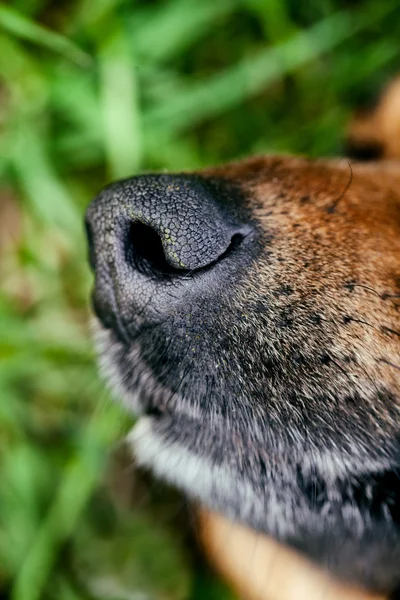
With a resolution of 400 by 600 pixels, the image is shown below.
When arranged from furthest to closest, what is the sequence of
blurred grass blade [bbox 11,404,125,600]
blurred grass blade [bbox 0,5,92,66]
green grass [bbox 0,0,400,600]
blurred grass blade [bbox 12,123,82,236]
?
blurred grass blade [bbox 12,123,82,236]
green grass [bbox 0,0,400,600]
blurred grass blade [bbox 11,404,125,600]
blurred grass blade [bbox 0,5,92,66]

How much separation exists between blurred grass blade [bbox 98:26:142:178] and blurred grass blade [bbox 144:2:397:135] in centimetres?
13

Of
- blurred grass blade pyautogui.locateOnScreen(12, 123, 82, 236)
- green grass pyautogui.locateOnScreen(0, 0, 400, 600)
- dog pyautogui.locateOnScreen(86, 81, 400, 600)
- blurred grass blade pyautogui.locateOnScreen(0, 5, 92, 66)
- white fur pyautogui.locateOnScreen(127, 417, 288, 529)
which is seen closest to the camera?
dog pyautogui.locateOnScreen(86, 81, 400, 600)

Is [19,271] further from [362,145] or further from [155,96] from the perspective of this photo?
[362,145]

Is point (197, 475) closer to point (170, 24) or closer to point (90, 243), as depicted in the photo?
point (90, 243)

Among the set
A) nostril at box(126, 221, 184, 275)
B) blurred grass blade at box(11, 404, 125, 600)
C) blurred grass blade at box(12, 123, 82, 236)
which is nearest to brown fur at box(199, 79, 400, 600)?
nostril at box(126, 221, 184, 275)

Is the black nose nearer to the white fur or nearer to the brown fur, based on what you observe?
the brown fur

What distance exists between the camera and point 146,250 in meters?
1.14

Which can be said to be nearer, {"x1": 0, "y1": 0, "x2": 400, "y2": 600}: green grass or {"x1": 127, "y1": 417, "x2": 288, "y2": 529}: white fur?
{"x1": 127, "y1": 417, "x2": 288, "y2": 529}: white fur

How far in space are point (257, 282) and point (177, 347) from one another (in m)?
0.19

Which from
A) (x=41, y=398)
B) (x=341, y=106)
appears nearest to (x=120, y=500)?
(x=41, y=398)

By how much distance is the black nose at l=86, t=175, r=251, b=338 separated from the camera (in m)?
1.07

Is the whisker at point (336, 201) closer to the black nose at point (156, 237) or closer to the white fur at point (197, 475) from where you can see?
the black nose at point (156, 237)

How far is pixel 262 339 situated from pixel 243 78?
164cm

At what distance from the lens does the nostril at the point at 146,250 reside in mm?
1105
